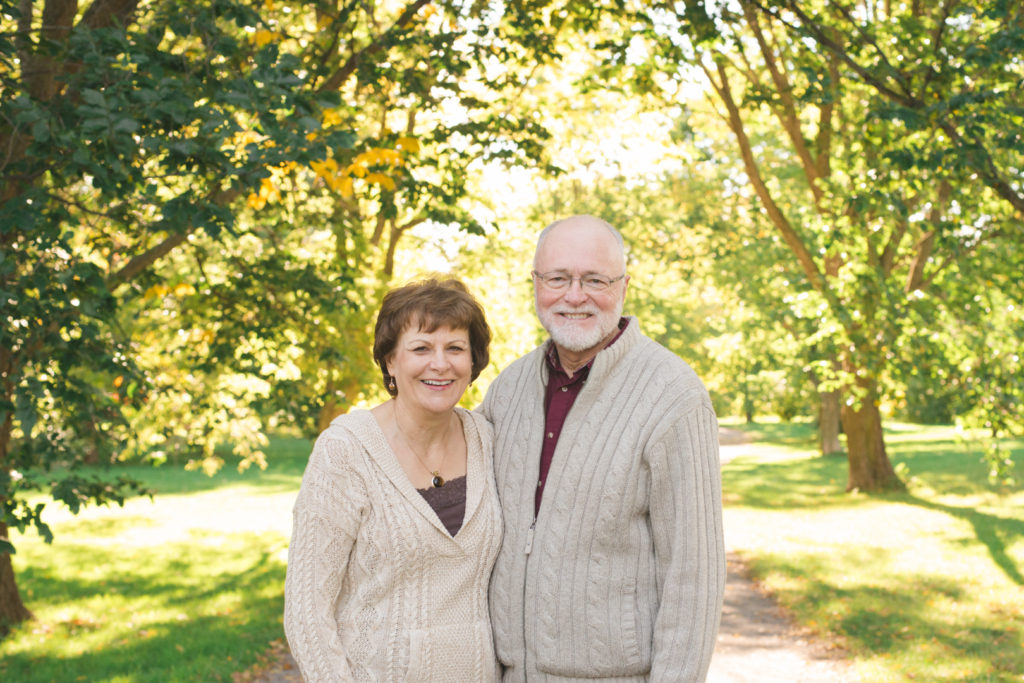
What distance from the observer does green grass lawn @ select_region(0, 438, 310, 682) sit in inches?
266

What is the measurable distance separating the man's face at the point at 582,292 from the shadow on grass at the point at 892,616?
515 cm

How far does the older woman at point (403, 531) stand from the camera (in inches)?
102

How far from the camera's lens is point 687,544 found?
2.48 m

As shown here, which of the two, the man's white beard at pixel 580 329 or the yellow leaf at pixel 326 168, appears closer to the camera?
the man's white beard at pixel 580 329

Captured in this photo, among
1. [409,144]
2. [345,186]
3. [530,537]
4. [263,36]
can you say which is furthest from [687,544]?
[263,36]

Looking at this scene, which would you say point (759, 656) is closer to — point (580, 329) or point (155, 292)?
point (580, 329)

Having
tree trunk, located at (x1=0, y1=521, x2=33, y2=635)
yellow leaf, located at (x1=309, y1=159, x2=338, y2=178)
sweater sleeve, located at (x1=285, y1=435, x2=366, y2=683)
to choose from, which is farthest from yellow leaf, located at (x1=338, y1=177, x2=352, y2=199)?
tree trunk, located at (x1=0, y1=521, x2=33, y2=635)

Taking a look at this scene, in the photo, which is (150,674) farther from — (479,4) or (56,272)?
(479,4)

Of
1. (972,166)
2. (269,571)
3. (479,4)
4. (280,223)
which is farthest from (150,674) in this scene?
(972,166)

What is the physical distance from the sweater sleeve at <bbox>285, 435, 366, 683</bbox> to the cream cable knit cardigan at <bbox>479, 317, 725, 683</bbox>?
49 centimetres

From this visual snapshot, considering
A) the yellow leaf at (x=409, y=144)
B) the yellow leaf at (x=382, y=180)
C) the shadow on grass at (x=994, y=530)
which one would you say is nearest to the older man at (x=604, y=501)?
the yellow leaf at (x=382, y=180)

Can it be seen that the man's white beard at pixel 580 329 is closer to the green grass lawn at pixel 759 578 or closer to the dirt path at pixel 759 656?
the dirt path at pixel 759 656

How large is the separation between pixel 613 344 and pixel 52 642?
21.2ft

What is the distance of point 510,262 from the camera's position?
1520 centimetres
